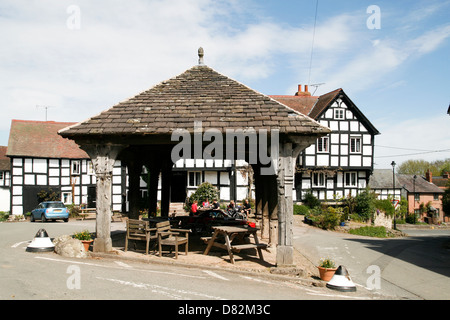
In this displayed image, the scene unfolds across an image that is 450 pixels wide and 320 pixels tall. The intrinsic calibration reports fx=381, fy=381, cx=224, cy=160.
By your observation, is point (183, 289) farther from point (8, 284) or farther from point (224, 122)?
point (224, 122)

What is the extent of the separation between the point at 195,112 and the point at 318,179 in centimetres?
2302

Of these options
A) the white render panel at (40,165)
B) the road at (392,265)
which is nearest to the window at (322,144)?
the road at (392,265)


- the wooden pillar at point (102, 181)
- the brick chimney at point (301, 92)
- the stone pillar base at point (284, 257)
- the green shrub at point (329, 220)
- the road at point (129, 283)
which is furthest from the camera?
the brick chimney at point (301, 92)

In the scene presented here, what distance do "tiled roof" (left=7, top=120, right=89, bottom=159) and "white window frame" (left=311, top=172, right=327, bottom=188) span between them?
1916cm

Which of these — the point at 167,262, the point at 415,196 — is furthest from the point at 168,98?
the point at 415,196

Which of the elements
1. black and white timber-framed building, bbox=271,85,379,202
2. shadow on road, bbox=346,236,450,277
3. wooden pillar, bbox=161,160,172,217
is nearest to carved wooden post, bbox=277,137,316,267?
shadow on road, bbox=346,236,450,277

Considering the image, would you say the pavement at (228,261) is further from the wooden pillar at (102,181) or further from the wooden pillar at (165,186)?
the wooden pillar at (165,186)

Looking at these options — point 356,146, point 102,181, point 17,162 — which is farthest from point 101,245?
point 356,146

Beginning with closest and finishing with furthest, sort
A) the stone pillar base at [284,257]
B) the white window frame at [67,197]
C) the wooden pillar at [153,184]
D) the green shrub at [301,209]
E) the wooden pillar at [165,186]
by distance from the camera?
the stone pillar base at [284,257], the wooden pillar at [153,184], the wooden pillar at [165,186], the green shrub at [301,209], the white window frame at [67,197]

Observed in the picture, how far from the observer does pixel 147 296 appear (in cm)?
628

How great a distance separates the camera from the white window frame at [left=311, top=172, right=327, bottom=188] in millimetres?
31266

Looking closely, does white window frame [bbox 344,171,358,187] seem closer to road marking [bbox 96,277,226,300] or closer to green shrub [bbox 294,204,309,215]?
green shrub [bbox 294,204,309,215]

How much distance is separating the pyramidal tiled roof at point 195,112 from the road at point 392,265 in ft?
13.5

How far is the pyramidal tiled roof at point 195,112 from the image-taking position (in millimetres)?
9430
